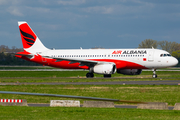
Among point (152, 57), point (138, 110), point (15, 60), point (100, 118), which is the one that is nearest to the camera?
point (100, 118)

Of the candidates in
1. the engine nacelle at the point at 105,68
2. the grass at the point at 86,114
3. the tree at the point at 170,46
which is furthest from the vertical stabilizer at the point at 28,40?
the tree at the point at 170,46

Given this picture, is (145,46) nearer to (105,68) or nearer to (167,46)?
(167,46)

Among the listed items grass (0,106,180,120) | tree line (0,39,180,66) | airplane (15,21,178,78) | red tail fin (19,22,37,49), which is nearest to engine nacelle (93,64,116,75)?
airplane (15,21,178,78)

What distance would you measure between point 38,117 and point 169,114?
6.24 metres

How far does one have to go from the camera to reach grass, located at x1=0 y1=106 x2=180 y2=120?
15.2 metres

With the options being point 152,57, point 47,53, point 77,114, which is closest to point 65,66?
point 47,53

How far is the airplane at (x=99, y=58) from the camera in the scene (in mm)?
49397

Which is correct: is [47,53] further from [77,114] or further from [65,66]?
[77,114]

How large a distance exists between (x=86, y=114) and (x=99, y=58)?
3592cm

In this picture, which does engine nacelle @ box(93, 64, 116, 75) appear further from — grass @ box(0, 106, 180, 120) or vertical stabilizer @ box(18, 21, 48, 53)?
grass @ box(0, 106, 180, 120)

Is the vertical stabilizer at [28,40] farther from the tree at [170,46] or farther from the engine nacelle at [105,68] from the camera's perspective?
the tree at [170,46]

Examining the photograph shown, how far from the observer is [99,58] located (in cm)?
5203

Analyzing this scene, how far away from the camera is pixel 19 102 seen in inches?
773

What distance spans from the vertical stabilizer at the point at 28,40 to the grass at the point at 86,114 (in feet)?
131
